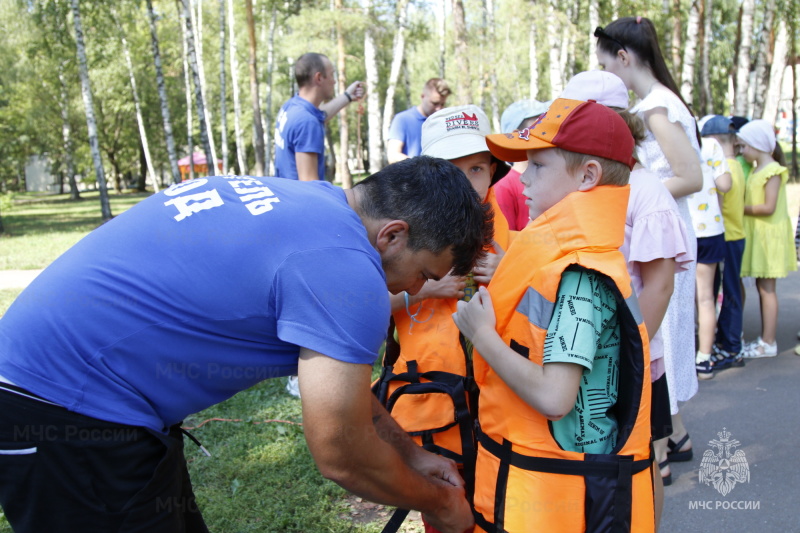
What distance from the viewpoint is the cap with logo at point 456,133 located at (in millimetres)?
2648

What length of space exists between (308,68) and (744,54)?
13.2 meters

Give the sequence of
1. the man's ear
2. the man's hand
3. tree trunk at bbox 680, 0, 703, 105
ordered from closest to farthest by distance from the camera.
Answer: the man's ear
the man's hand
tree trunk at bbox 680, 0, 703, 105

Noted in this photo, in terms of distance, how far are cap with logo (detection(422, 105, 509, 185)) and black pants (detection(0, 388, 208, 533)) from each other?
1.54 m

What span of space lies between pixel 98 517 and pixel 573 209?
1.45m

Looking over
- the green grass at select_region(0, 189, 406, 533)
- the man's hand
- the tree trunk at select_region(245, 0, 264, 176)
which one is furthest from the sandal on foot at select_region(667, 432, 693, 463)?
the tree trunk at select_region(245, 0, 264, 176)

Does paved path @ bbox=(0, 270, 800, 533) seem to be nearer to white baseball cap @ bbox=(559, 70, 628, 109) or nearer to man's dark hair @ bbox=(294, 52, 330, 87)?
white baseball cap @ bbox=(559, 70, 628, 109)

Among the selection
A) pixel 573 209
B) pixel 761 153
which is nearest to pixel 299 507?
pixel 573 209

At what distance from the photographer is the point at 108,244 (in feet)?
5.42

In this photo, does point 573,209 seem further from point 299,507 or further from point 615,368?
point 299,507

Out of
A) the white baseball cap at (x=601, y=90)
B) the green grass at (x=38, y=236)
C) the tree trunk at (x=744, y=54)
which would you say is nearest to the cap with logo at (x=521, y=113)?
the white baseball cap at (x=601, y=90)

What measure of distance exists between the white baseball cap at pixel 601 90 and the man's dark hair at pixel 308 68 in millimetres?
2747

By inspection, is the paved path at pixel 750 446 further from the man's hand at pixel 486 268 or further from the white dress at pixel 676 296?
the man's hand at pixel 486 268

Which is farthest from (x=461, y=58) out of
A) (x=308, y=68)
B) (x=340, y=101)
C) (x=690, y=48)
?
Answer: (x=308, y=68)

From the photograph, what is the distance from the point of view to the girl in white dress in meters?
3.20
